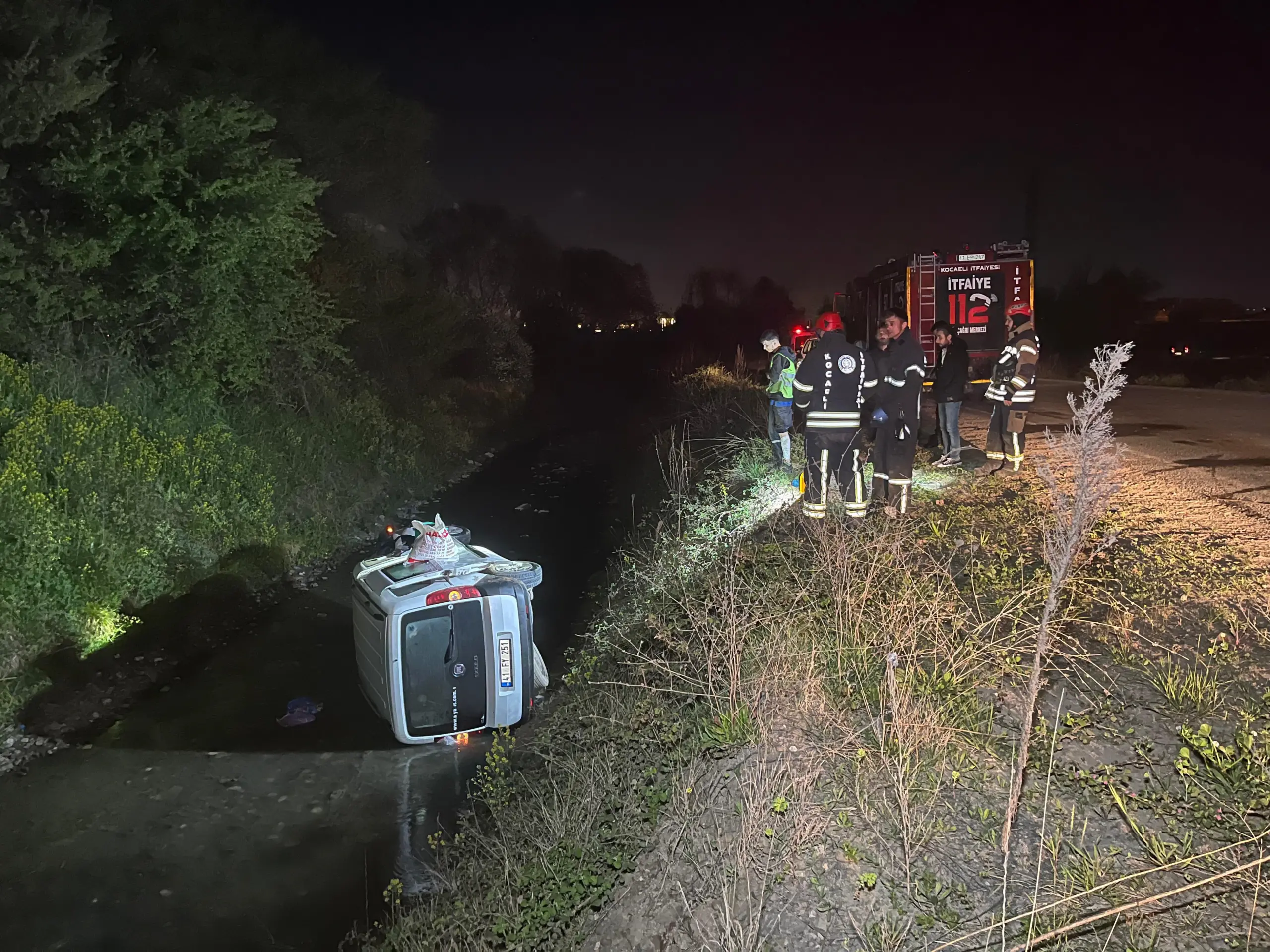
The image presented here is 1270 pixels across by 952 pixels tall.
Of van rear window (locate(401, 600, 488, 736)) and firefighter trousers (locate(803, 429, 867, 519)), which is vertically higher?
firefighter trousers (locate(803, 429, 867, 519))

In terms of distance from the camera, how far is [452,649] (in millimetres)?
5297

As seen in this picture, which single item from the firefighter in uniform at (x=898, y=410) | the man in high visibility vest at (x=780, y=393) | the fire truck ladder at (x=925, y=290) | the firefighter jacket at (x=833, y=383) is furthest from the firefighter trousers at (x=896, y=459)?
the fire truck ladder at (x=925, y=290)

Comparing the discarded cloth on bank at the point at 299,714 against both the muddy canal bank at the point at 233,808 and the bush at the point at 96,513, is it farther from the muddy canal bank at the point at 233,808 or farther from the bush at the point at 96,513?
the bush at the point at 96,513

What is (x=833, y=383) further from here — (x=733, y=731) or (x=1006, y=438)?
(x=733, y=731)

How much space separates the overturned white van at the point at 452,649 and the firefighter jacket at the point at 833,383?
2909mm

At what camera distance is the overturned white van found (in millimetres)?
5254

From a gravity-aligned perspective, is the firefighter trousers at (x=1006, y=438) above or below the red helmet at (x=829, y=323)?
below

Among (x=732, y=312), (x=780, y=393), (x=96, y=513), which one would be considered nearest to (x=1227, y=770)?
(x=780, y=393)

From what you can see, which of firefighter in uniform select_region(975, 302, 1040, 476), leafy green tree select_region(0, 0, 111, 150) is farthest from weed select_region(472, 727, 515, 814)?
leafy green tree select_region(0, 0, 111, 150)

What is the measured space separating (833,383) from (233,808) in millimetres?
5188

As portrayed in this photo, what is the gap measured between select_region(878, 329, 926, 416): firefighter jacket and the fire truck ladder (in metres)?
8.69

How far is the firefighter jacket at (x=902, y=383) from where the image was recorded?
733 centimetres

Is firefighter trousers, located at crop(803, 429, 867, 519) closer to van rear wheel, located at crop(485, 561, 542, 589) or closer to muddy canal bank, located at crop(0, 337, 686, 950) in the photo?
van rear wheel, located at crop(485, 561, 542, 589)

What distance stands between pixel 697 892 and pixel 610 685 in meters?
2.12
